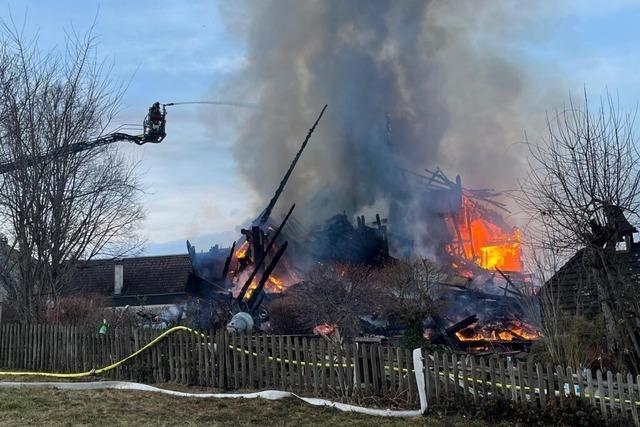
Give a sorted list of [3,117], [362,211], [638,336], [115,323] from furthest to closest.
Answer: [362,211], [115,323], [3,117], [638,336]

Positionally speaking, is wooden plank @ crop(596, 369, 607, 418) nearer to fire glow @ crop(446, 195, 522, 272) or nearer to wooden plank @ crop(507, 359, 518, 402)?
wooden plank @ crop(507, 359, 518, 402)

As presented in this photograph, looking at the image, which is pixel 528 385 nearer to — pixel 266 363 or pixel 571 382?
pixel 571 382

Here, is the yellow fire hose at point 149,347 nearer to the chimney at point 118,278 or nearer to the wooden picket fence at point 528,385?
the wooden picket fence at point 528,385

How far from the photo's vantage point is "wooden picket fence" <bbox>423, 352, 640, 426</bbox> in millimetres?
6734

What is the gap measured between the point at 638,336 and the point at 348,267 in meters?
13.2

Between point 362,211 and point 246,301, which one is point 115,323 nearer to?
point 246,301

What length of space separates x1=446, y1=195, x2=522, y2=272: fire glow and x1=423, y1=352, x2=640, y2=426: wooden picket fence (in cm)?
2208

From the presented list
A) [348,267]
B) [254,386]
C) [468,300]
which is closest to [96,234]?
[348,267]

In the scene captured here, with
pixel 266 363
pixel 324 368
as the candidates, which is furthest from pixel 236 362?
pixel 324 368

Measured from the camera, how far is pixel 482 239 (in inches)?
1241

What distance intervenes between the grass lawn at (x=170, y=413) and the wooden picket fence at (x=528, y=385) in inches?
19.2

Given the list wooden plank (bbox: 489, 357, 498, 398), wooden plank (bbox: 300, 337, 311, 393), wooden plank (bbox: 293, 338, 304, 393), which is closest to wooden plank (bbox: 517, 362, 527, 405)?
wooden plank (bbox: 489, 357, 498, 398)

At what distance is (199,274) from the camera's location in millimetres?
27281

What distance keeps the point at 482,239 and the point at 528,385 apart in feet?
82.5
